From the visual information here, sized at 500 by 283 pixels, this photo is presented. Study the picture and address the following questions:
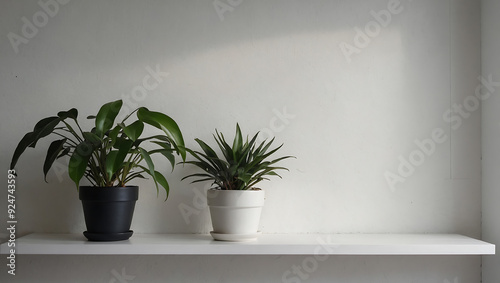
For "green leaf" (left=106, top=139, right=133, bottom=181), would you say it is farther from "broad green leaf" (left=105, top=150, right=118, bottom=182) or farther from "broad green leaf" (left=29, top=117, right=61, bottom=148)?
"broad green leaf" (left=29, top=117, right=61, bottom=148)

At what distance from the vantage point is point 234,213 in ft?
4.82

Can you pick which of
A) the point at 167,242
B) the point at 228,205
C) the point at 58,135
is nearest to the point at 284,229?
the point at 228,205

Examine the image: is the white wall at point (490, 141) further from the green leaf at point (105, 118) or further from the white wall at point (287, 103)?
the green leaf at point (105, 118)

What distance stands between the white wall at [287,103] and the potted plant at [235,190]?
15 cm

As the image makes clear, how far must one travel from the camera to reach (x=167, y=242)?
4.72 ft

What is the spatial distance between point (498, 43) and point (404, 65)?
30 centimetres

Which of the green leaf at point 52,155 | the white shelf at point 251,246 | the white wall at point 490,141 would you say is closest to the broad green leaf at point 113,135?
the green leaf at point 52,155

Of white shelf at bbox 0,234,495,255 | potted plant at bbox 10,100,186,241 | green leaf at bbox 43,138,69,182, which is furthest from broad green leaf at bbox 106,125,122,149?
white shelf at bbox 0,234,495,255

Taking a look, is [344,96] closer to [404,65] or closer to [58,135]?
[404,65]

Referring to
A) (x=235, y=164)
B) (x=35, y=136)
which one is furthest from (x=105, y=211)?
(x=235, y=164)

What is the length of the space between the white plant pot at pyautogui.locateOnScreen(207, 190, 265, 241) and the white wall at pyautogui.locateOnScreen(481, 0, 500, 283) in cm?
79

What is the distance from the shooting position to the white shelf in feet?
4.53

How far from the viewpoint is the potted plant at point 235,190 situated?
4.82ft

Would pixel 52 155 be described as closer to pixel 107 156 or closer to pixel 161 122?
pixel 107 156
